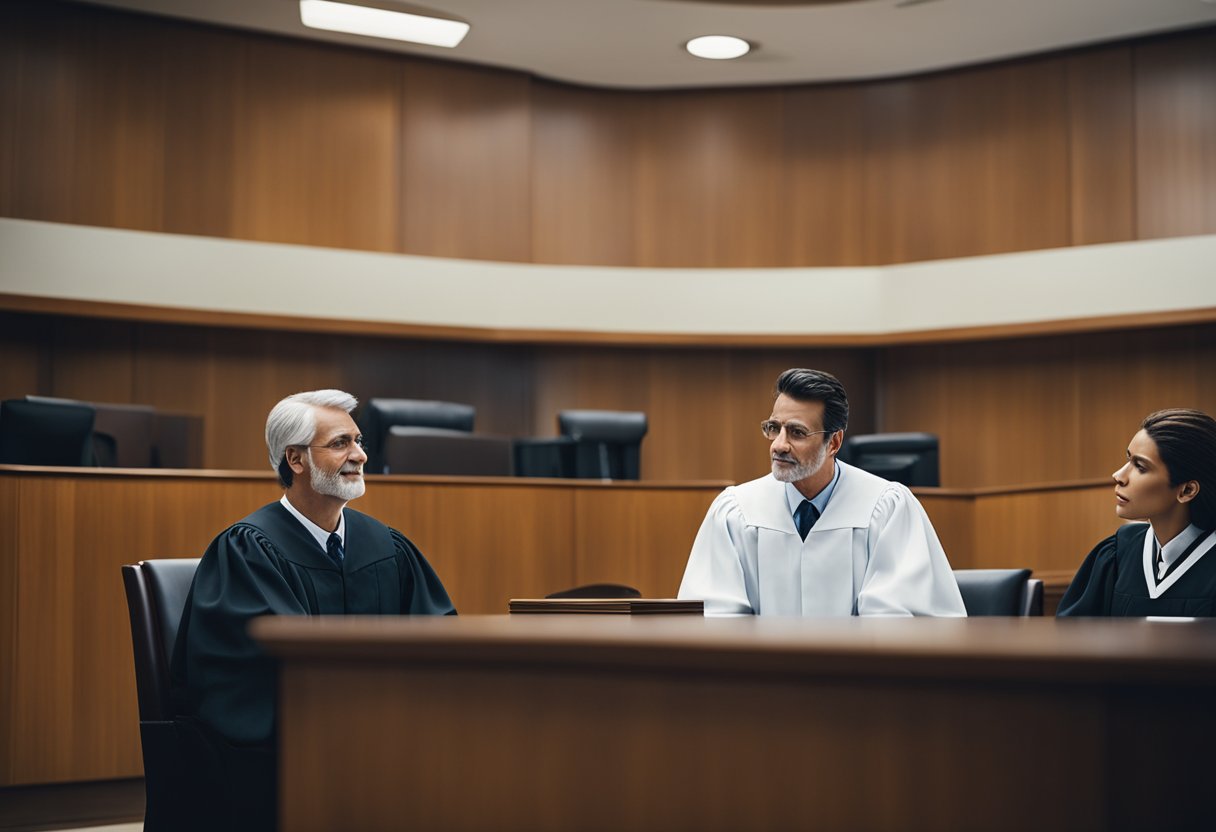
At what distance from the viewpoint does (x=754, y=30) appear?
7.62 m

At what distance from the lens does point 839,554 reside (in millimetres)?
3701

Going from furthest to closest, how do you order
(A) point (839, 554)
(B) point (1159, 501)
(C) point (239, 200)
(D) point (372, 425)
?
(C) point (239, 200), (D) point (372, 425), (A) point (839, 554), (B) point (1159, 501)

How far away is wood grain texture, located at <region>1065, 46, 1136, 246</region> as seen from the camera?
25.6 ft

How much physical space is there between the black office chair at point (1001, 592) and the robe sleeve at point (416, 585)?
4.72ft

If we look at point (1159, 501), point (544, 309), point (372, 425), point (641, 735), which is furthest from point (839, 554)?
point (544, 309)

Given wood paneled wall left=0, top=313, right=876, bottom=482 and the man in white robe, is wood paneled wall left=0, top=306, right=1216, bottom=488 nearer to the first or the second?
wood paneled wall left=0, top=313, right=876, bottom=482

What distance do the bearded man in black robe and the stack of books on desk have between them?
65 cm

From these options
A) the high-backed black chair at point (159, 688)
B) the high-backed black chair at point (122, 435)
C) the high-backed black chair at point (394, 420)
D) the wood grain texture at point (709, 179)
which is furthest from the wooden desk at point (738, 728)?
the wood grain texture at point (709, 179)

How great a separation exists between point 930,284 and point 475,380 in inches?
116

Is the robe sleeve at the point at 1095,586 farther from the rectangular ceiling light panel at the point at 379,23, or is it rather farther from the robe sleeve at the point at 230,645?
the rectangular ceiling light panel at the point at 379,23

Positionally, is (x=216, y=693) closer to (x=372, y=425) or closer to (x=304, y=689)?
(x=304, y=689)

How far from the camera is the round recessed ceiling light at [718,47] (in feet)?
25.4

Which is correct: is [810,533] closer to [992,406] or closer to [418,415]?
[418,415]

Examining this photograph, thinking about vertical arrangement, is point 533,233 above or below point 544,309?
above
